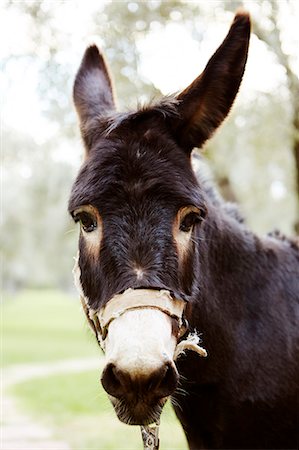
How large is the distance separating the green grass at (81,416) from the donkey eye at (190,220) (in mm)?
1564

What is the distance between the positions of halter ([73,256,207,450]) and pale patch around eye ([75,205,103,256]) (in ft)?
1.06

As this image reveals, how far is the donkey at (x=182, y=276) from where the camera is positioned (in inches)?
132

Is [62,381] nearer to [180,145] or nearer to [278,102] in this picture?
[278,102]

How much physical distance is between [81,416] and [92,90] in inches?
343

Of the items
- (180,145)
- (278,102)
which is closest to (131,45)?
(278,102)

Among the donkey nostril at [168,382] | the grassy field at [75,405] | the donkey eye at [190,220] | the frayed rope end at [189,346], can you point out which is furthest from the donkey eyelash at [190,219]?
the grassy field at [75,405]

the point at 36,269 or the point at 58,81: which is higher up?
the point at 36,269

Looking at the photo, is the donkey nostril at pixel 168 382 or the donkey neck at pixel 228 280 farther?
the donkey neck at pixel 228 280

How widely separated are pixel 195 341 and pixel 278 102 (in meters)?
10.4

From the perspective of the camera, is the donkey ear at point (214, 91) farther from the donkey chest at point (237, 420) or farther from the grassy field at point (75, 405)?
the donkey chest at point (237, 420)

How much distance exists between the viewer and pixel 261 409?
432 cm

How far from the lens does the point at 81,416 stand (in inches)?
486

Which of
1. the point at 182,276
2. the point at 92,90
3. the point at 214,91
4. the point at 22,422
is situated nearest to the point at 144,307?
the point at 182,276

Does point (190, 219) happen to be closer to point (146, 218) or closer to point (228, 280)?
point (146, 218)
